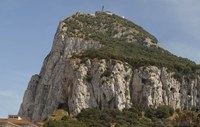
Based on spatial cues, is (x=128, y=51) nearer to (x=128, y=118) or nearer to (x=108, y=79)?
(x=108, y=79)

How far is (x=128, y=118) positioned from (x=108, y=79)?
46.5 ft

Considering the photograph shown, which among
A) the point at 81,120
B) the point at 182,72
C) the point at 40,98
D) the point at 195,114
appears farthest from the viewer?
the point at 40,98

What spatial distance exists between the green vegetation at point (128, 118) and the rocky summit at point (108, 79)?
11.3 ft

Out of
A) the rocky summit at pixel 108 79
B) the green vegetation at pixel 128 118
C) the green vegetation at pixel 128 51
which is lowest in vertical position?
the green vegetation at pixel 128 118

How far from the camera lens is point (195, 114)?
15462 centimetres

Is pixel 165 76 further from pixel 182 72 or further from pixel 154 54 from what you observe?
pixel 154 54

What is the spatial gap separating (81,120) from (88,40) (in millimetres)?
44054

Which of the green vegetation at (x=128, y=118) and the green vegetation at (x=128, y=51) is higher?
the green vegetation at (x=128, y=51)

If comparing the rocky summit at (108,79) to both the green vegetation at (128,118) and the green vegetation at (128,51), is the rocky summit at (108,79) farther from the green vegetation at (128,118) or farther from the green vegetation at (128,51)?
the green vegetation at (128,118)

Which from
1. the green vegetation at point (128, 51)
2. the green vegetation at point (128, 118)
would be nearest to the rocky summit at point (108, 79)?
the green vegetation at point (128, 51)

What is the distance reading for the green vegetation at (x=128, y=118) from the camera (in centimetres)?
14300

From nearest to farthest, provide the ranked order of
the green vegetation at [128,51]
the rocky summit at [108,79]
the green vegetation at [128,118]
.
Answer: the green vegetation at [128,118] → the rocky summit at [108,79] → the green vegetation at [128,51]

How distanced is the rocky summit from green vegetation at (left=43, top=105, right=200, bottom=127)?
3.45 metres

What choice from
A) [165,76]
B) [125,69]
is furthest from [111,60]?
[165,76]
